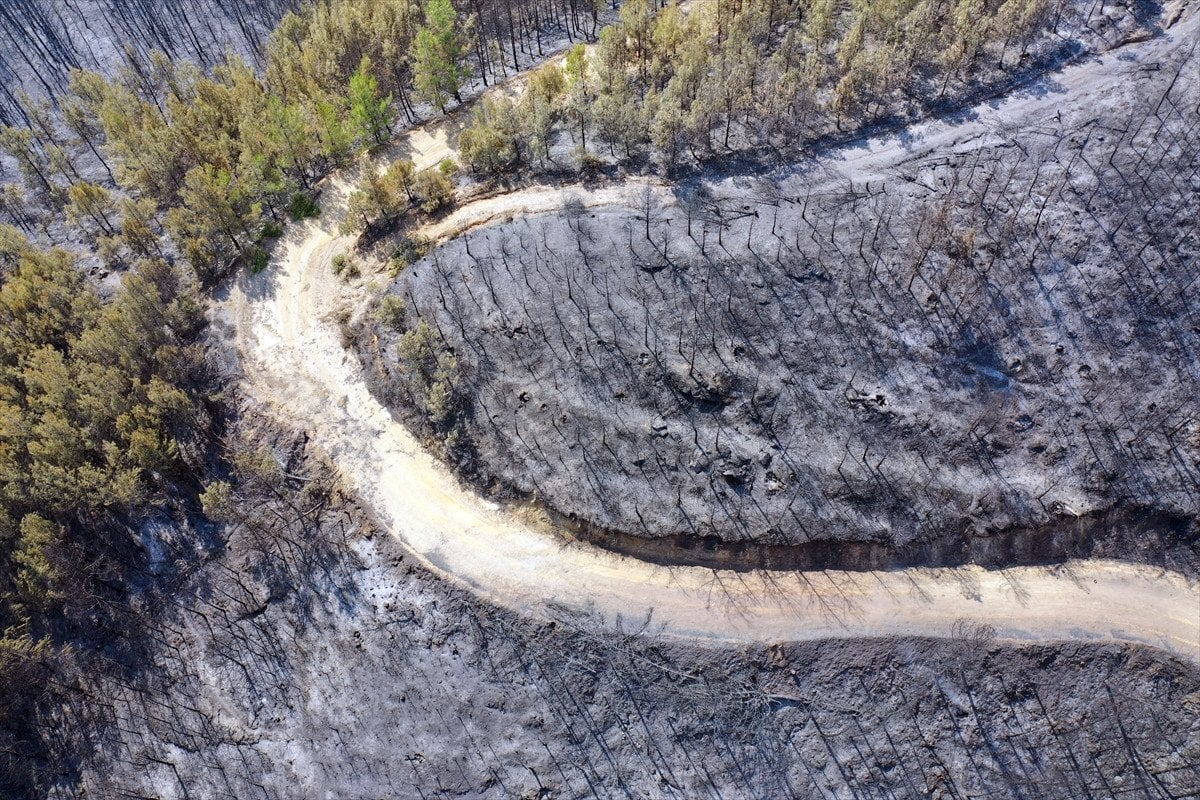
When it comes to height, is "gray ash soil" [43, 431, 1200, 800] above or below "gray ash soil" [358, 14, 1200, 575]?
below

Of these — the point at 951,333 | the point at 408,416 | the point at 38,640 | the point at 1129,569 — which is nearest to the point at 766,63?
the point at 951,333

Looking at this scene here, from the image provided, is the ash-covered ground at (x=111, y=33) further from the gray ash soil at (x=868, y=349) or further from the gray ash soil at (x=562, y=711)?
the gray ash soil at (x=562, y=711)

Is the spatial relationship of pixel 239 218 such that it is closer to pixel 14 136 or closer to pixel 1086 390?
pixel 14 136

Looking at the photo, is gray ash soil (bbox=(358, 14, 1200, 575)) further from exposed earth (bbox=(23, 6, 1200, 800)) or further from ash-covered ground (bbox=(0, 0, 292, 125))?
ash-covered ground (bbox=(0, 0, 292, 125))

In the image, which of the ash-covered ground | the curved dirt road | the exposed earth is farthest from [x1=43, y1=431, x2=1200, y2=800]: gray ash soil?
the ash-covered ground

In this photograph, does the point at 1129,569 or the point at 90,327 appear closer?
the point at 1129,569

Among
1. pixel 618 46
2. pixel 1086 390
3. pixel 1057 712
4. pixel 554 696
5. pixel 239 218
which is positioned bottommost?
pixel 1057 712

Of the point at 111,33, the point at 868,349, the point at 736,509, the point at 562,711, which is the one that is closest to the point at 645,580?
the point at 736,509
